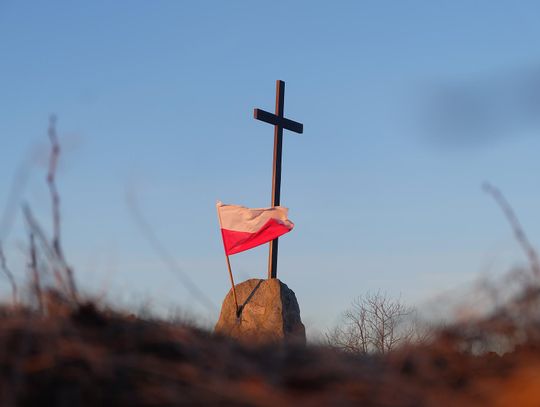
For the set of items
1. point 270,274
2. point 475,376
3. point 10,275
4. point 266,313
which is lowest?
point 475,376

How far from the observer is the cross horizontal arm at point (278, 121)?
13.1 m

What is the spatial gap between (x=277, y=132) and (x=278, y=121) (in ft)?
0.65

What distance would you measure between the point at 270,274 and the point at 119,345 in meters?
10.5

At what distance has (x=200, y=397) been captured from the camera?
1.78 m

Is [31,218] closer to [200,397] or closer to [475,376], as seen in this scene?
[200,397]

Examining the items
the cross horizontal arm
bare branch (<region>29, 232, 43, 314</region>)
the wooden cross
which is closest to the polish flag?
the wooden cross

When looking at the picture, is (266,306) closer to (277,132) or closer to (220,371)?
(277,132)

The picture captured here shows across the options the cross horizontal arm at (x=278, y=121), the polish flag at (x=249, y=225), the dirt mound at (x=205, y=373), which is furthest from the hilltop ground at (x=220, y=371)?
the cross horizontal arm at (x=278, y=121)

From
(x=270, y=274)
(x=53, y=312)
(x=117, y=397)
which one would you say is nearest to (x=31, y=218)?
(x=53, y=312)

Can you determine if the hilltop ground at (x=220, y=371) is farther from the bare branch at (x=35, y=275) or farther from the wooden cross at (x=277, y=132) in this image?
the wooden cross at (x=277, y=132)

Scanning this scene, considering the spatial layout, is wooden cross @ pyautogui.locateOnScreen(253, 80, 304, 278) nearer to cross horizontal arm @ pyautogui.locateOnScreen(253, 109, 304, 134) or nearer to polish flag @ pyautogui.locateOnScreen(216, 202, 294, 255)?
cross horizontal arm @ pyautogui.locateOnScreen(253, 109, 304, 134)

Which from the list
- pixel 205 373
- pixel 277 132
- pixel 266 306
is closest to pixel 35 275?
pixel 205 373

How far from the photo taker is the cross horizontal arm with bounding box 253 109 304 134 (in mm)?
13086

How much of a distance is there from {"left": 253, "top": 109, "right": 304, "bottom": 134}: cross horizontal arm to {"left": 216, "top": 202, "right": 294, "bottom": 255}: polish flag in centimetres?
164
